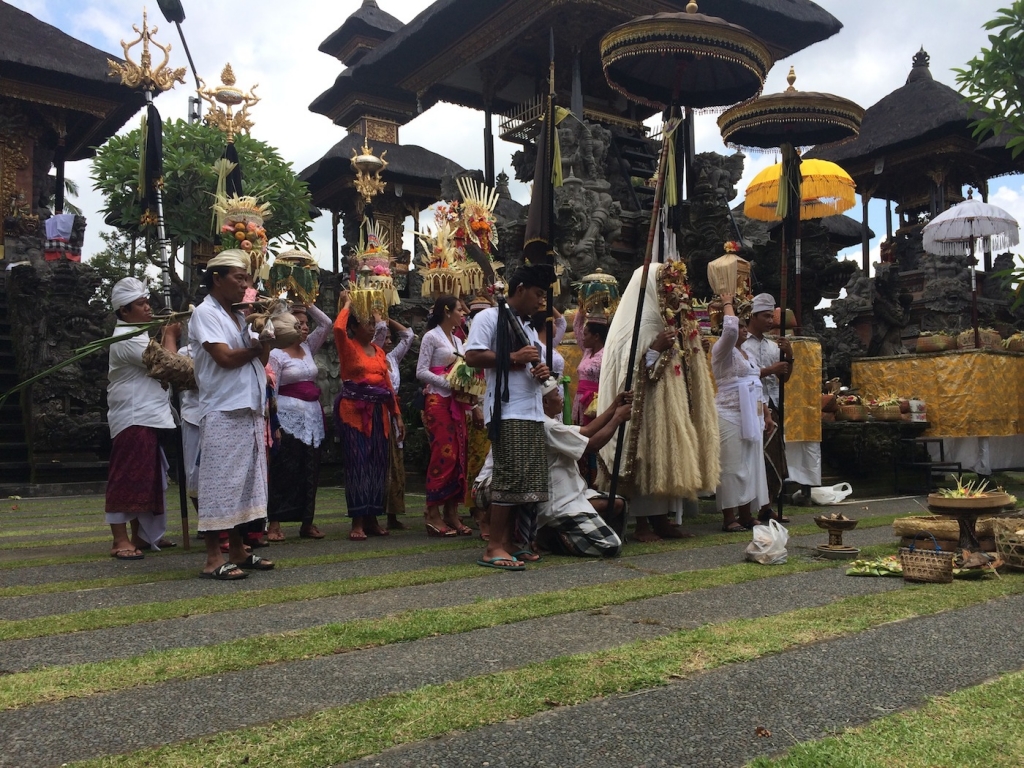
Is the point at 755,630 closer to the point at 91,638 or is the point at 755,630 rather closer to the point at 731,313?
the point at 91,638

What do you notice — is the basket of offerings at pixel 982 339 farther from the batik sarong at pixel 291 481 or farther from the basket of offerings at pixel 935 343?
the batik sarong at pixel 291 481

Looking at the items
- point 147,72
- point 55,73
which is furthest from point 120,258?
point 147,72

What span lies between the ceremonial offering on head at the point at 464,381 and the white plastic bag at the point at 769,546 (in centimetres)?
243

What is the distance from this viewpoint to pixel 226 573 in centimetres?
453

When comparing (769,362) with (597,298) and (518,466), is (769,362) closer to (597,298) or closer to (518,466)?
(597,298)

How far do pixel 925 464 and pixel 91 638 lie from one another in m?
8.88

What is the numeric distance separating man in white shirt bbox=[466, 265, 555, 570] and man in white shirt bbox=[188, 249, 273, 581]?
4.08ft

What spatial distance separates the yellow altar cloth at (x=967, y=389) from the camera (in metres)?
10.9

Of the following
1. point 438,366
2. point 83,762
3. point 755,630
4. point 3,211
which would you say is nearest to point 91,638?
point 83,762

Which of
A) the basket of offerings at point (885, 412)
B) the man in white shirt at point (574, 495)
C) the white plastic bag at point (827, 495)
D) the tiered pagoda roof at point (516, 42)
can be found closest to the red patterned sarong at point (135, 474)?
the man in white shirt at point (574, 495)

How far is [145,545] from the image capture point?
5840 mm

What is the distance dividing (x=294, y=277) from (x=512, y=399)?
2757 millimetres

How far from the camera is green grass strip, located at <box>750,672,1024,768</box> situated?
2.07m

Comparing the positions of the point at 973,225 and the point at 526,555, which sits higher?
the point at 973,225
